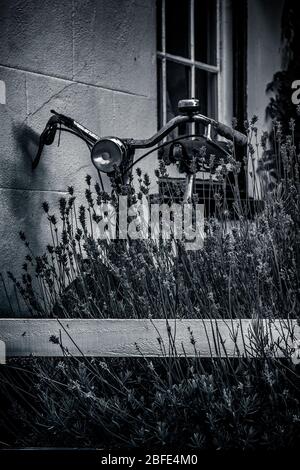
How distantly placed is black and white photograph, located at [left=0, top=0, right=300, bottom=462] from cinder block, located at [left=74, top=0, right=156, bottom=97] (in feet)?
0.03

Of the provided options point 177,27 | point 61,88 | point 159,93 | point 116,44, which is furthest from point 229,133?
point 177,27

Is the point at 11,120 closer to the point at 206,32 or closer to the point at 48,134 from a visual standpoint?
the point at 48,134

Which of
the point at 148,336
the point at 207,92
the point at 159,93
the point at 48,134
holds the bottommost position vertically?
the point at 148,336

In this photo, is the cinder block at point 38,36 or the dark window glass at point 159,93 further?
the dark window glass at point 159,93

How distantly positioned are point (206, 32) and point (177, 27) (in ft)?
1.20

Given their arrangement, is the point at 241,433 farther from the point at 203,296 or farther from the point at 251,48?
the point at 251,48

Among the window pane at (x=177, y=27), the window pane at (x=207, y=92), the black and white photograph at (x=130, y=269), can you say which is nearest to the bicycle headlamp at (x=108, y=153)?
the black and white photograph at (x=130, y=269)

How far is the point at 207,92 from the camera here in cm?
558

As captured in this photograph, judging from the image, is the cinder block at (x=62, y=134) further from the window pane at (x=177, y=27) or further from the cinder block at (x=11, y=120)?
the window pane at (x=177, y=27)

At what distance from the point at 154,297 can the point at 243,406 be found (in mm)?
631

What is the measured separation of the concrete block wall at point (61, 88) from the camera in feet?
12.8

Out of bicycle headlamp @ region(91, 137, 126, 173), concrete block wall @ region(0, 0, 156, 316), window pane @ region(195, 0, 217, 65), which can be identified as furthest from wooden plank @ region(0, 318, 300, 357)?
window pane @ region(195, 0, 217, 65)

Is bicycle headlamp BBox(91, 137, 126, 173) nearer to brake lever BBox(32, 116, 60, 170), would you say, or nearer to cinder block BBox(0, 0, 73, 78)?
brake lever BBox(32, 116, 60, 170)

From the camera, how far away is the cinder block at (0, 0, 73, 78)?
3.91 metres
